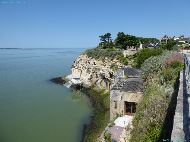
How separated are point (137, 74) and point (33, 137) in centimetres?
1435

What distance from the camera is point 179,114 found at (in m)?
9.64

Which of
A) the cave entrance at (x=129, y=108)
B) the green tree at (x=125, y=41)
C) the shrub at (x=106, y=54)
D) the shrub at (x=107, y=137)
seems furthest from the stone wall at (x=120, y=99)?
the green tree at (x=125, y=41)

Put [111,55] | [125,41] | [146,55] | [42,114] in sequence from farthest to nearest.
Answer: [125,41], [111,55], [146,55], [42,114]

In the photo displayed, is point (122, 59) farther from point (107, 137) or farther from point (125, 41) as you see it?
point (107, 137)

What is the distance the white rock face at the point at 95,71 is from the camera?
49888 millimetres

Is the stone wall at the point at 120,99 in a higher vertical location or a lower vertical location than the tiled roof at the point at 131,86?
lower

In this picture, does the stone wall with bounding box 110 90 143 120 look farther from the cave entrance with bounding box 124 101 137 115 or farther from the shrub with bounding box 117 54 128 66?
the shrub with bounding box 117 54 128 66

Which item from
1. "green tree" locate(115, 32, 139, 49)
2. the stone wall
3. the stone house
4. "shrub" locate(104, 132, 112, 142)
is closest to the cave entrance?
the stone house

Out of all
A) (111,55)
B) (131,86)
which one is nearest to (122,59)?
(111,55)

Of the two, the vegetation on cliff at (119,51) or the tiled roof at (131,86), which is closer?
the tiled roof at (131,86)

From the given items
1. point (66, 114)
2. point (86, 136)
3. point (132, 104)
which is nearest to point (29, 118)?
point (66, 114)

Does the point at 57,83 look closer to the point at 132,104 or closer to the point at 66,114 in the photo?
the point at 66,114

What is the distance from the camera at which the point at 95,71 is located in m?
55.8

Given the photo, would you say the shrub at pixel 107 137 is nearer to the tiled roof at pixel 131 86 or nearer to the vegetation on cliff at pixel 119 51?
the tiled roof at pixel 131 86
